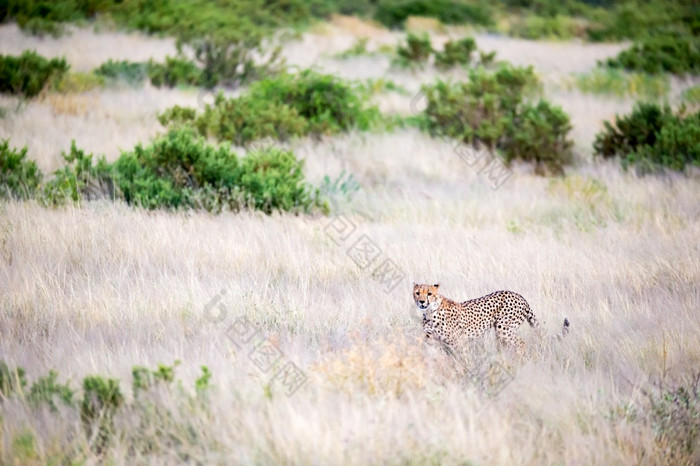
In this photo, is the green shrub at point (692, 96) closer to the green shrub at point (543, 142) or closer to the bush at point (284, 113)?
the green shrub at point (543, 142)

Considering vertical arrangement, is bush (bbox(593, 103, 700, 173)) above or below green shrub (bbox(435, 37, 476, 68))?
below

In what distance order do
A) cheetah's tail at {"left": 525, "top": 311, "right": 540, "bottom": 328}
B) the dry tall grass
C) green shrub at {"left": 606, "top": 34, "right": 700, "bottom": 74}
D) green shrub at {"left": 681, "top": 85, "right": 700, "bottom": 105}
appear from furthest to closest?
green shrub at {"left": 606, "top": 34, "right": 700, "bottom": 74}, green shrub at {"left": 681, "top": 85, "right": 700, "bottom": 105}, cheetah's tail at {"left": 525, "top": 311, "right": 540, "bottom": 328}, the dry tall grass

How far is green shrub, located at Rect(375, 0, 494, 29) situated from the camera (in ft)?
110

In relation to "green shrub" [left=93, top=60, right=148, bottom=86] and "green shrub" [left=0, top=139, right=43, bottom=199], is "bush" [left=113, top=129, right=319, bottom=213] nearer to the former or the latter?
"green shrub" [left=0, top=139, right=43, bottom=199]

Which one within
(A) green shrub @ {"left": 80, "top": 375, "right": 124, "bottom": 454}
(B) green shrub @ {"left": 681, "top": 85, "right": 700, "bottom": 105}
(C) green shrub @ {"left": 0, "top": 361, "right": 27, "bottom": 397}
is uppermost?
(C) green shrub @ {"left": 0, "top": 361, "right": 27, "bottom": 397}

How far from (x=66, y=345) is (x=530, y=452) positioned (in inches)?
102

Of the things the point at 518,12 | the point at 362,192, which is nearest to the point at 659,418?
the point at 362,192

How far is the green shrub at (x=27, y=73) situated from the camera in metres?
11.6

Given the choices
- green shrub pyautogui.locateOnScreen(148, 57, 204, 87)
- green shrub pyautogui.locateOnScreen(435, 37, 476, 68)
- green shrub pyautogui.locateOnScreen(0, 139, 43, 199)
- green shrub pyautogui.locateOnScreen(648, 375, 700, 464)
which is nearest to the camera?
green shrub pyautogui.locateOnScreen(648, 375, 700, 464)

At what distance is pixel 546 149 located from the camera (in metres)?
10.7

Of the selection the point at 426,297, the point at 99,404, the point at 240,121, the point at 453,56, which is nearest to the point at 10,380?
the point at 99,404

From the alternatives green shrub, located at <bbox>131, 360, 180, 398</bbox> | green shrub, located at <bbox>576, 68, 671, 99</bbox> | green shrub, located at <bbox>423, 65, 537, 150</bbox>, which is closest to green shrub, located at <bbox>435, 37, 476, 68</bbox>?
green shrub, located at <bbox>576, 68, 671, 99</bbox>

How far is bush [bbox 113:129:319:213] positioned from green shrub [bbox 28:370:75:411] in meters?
3.86

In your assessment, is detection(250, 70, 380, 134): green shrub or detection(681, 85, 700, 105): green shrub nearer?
detection(250, 70, 380, 134): green shrub
